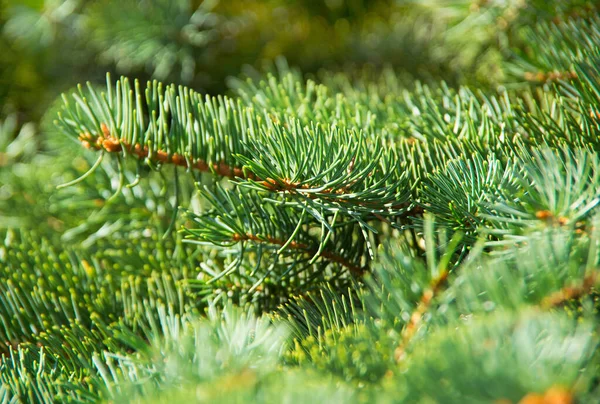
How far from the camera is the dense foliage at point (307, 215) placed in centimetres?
19

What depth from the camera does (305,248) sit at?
313 mm

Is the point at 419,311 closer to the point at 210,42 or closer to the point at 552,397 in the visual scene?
the point at 552,397

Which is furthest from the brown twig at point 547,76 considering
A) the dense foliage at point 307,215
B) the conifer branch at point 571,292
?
the conifer branch at point 571,292

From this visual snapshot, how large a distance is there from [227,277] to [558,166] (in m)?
0.20

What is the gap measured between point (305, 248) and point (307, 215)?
0.02 metres

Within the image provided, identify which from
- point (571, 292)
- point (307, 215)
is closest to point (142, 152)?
point (307, 215)

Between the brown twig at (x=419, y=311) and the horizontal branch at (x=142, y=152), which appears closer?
the brown twig at (x=419, y=311)

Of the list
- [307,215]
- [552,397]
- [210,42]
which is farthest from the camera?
[210,42]

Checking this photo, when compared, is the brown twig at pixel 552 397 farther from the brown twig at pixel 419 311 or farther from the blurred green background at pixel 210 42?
the blurred green background at pixel 210 42

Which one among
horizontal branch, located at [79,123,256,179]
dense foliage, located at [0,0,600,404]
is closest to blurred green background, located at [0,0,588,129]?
dense foliage, located at [0,0,600,404]

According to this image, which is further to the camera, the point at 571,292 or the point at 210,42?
the point at 210,42

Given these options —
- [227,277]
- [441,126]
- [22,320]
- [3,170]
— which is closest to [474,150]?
[441,126]

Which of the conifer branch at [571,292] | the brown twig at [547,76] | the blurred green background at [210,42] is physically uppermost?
the blurred green background at [210,42]

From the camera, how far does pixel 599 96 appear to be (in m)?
0.30
